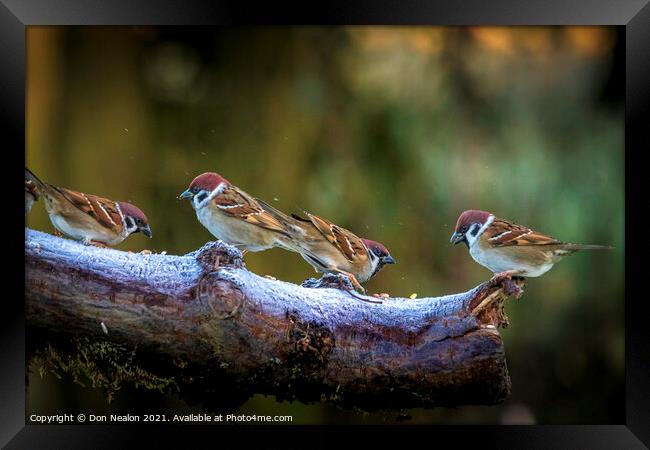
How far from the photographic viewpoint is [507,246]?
15.3ft

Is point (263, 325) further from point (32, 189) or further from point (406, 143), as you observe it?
point (32, 189)

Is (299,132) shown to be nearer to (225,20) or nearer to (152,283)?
(225,20)

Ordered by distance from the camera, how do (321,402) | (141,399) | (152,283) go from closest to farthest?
1. (152,283)
2. (321,402)
3. (141,399)

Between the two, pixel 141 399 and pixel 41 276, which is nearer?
pixel 41 276

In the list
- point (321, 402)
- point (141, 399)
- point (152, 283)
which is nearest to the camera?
point (152, 283)

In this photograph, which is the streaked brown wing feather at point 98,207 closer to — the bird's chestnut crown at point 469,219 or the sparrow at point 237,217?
the sparrow at point 237,217

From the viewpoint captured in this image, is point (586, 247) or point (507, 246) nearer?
point (507, 246)

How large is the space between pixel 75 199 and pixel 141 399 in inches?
58.9

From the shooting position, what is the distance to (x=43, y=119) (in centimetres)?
499

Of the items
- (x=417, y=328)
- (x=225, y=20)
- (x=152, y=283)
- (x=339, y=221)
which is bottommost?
(x=417, y=328)

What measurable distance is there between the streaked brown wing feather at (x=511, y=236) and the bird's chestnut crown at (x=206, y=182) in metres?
1.92

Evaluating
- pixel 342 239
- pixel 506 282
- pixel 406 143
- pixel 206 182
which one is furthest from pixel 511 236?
pixel 206 182

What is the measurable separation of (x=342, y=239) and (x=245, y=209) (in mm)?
703

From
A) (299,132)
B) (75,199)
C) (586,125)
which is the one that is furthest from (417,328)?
(75,199)
